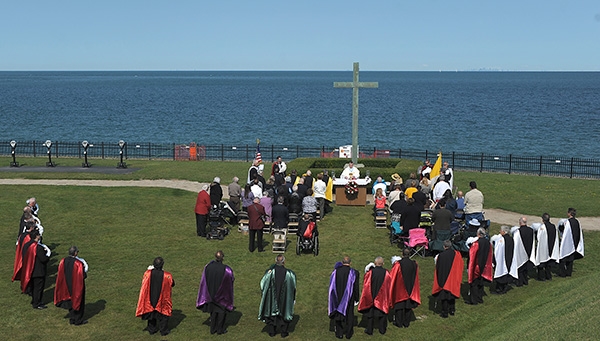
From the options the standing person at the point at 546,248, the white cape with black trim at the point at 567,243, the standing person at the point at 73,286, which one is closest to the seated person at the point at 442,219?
the standing person at the point at 546,248

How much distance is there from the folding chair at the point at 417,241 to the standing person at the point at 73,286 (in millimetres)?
8896

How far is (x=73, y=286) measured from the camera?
13.7m

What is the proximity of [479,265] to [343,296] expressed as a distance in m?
3.89

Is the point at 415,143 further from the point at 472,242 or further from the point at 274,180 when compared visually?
the point at 472,242

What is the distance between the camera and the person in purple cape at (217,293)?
13281 millimetres

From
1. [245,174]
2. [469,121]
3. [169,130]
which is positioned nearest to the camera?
[245,174]

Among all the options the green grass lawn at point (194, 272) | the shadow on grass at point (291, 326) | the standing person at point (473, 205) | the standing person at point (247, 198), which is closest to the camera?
the green grass lawn at point (194, 272)

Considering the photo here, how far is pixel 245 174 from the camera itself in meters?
32.7

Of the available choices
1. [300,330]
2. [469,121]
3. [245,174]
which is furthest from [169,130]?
[300,330]

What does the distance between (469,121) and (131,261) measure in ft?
277

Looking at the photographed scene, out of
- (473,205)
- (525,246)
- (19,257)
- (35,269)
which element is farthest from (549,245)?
(19,257)

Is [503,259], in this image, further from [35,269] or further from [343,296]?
[35,269]

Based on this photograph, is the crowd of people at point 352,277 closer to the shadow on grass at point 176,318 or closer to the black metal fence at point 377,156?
the shadow on grass at point 176,318

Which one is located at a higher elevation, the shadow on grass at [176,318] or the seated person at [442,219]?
the seated person at [442,219]
